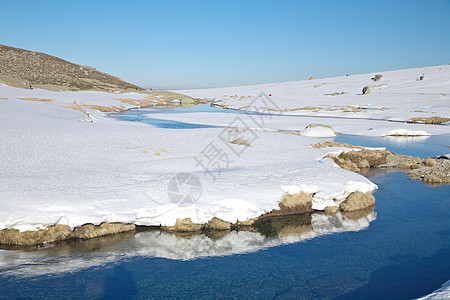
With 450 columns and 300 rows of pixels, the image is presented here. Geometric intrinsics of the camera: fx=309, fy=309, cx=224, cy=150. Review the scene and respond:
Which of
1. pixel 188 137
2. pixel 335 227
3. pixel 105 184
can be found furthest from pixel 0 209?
pixel 188 137

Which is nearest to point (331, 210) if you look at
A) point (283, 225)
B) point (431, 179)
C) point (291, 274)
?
point (283, 225)

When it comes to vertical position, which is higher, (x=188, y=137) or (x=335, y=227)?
(x=188, y=137)

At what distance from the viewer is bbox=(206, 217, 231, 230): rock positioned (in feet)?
37.3

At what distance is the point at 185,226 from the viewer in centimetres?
1129

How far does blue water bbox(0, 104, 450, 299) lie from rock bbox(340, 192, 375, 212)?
73.6 inches

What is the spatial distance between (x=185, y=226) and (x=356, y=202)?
295 inches

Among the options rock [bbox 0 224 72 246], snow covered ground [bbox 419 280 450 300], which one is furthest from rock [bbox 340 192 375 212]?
rock [bbox 0 224 72 246]

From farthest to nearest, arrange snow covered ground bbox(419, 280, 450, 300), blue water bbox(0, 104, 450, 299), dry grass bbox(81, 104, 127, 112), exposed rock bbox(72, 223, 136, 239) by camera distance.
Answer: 1. dry grass bbox(81, 104, 127, 112)
2. exposed rock bbox(72, 223, 136, 239)
3. blue water bbox(0, 104, 450, 299)
4. snow covered ground bbox(419, 280, 450, 300)

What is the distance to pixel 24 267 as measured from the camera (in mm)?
8695

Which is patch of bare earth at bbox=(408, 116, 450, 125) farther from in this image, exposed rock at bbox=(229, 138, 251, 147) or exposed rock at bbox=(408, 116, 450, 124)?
exposed rock at bbox=(229, 138, 251, 147)

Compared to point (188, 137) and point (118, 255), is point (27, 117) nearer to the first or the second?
point (188, 137)

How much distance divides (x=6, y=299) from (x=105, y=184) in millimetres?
5367

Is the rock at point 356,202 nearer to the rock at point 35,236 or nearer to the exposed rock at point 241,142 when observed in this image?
the exposed rock at point 241,142

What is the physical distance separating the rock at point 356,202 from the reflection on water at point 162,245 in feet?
3.08
